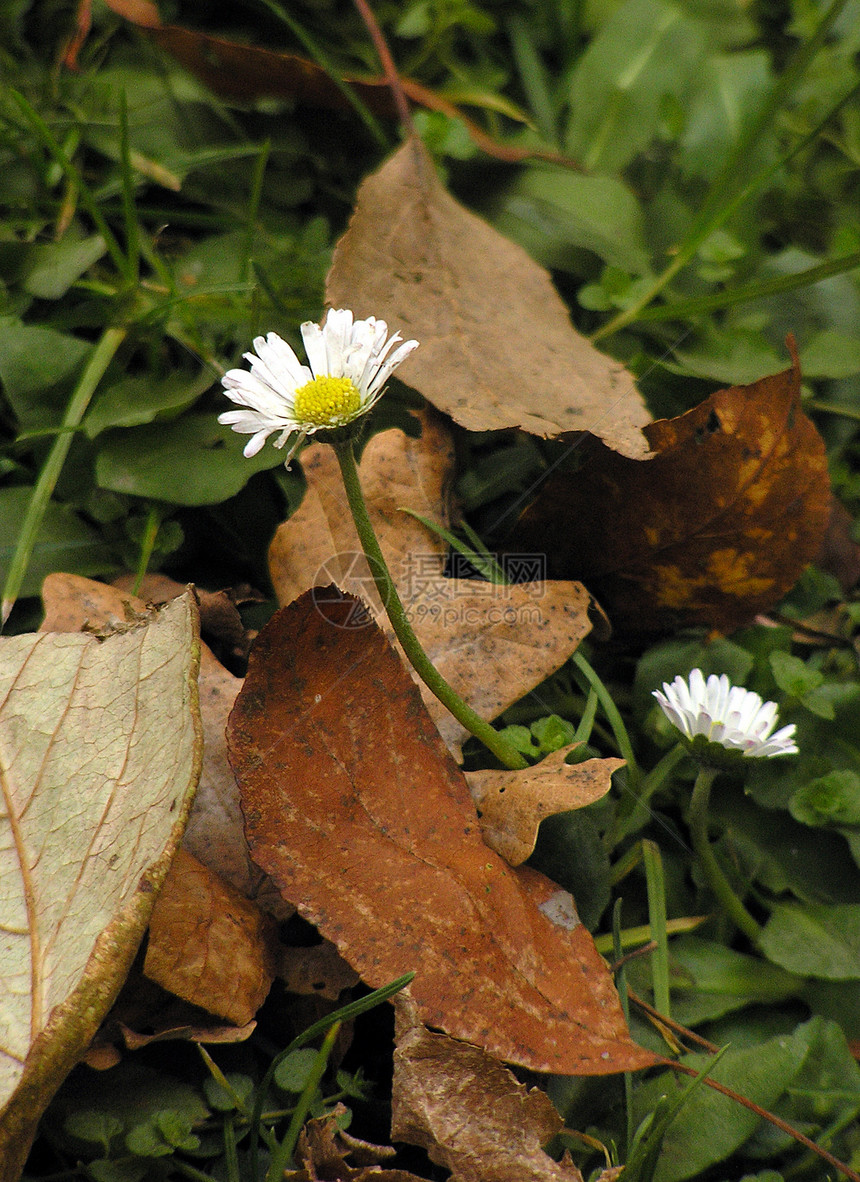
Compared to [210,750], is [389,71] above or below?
above

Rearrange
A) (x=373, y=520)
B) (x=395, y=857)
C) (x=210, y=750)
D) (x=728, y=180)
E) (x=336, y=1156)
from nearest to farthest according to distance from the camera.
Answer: (x=336, y=1156)
(x=395, y=857)
(x=210, y=750)
(x=373, y=520)
(x=728, y=180)

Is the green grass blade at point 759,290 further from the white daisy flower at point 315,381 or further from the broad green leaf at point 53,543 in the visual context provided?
the broad green leaf at point 53,543

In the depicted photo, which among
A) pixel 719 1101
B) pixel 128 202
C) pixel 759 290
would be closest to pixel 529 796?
pixel 719 1101

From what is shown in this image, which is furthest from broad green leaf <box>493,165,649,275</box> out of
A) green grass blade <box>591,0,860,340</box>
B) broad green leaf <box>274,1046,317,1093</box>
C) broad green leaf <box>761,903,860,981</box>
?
broad green leaf <box>274,1046,317,1093</box>

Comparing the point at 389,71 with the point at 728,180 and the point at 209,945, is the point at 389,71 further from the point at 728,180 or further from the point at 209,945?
the point at 209,945

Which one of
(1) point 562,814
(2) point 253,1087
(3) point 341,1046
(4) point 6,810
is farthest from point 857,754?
(4) point 6,810

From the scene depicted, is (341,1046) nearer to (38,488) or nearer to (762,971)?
(762,971)

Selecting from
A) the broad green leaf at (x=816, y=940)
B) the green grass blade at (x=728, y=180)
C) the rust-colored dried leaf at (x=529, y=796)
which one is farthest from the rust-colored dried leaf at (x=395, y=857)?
the green grass blade at (x=728, y=180)

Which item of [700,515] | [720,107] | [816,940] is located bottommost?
[816,940]
